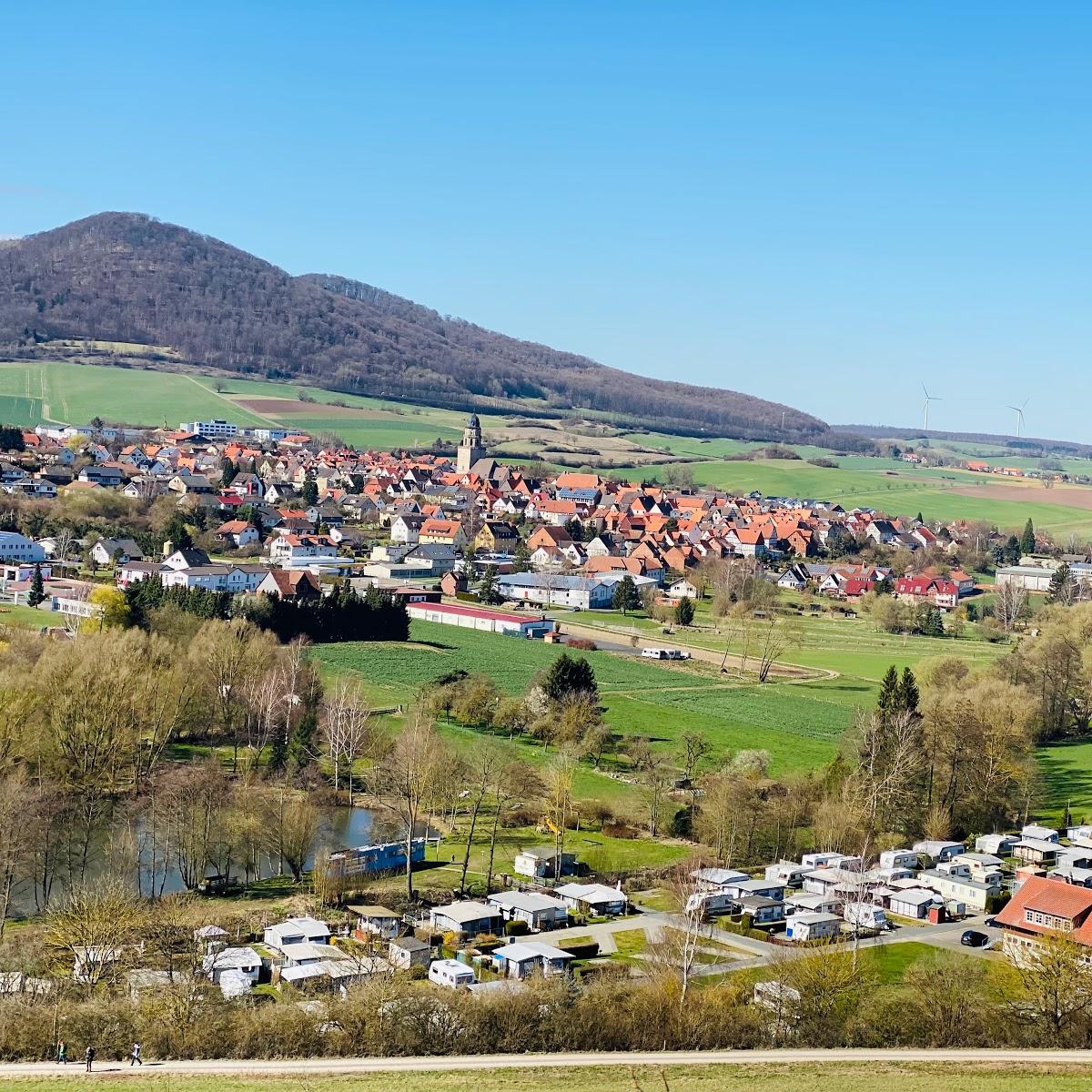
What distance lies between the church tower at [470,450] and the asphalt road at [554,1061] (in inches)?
2829

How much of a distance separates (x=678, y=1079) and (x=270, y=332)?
139m

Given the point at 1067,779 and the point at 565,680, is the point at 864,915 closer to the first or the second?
the point at 1067,779

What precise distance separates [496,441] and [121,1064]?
9215 cm

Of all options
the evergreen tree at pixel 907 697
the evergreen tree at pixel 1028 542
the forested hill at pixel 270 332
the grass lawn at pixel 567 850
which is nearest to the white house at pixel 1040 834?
the evergreen tree at pixel 907 697

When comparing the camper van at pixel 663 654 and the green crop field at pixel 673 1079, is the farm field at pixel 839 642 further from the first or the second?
the green crop field at pixel 673 1079

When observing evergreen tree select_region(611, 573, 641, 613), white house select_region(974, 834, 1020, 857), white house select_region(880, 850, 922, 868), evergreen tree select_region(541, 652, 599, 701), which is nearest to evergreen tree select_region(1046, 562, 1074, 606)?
evergreen tree select_region(611, 573, 641, 613)

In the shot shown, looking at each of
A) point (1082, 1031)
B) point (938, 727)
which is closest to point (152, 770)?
point (938, 727)

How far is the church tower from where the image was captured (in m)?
88.1

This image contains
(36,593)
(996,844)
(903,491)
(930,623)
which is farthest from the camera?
(903,491)

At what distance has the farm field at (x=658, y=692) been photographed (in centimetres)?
3027

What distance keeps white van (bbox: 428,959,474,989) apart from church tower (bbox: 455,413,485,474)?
69.5m

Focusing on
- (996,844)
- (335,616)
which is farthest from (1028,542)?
(996,844)

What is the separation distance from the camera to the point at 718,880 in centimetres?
2159

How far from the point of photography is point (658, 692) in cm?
3488
